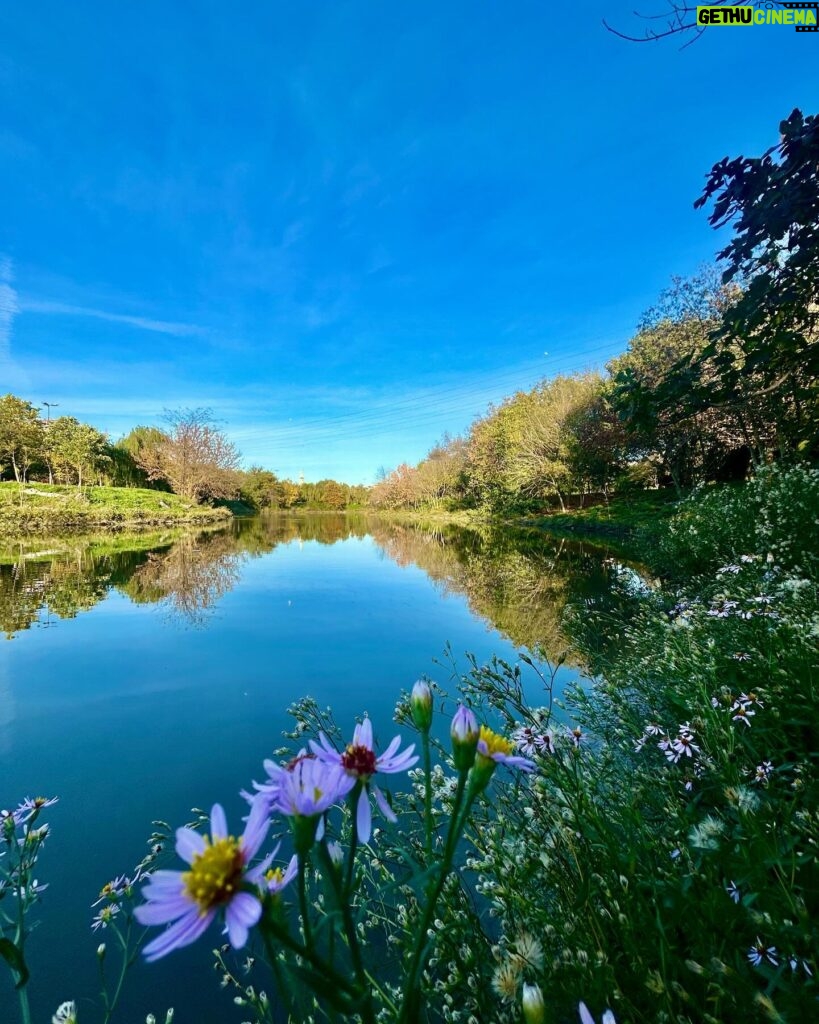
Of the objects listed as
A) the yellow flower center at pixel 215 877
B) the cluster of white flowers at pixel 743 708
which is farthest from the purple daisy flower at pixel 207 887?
the cluster of white flowers at pixel 743 708

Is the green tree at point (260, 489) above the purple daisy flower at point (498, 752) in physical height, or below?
above

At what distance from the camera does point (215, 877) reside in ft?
1.57

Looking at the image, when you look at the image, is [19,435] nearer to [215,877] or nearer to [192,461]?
[192,461]

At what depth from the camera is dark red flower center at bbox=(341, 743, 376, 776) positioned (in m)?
0.62

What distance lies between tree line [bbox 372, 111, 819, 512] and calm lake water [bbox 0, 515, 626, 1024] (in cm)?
208

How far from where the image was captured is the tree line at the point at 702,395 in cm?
243

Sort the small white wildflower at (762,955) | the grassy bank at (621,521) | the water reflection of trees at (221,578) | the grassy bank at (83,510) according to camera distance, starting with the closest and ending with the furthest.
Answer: the small white wildflower at (762,955) → the water reflection of trees at (221,578) → the grassy bank at (621,521) → the grassy bank at (83,510)

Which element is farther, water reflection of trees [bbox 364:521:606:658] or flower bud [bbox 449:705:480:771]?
water reflection of trees [bbox 364:521:606:658]

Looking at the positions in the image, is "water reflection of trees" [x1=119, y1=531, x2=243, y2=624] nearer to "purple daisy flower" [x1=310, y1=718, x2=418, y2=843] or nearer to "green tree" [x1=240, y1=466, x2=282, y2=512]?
"purple daisy flower" [x1=310, y1=718, x2=418, y2=843]

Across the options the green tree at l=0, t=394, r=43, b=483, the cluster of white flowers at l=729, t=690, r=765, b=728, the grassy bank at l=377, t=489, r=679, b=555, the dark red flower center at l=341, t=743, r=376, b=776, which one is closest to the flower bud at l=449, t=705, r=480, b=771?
the dark red flower center at l=341, t=743, r=376, b=776

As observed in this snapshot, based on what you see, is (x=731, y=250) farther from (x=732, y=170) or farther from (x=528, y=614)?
(x=528, y=614)

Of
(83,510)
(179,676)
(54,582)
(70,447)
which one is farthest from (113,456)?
(179,676)

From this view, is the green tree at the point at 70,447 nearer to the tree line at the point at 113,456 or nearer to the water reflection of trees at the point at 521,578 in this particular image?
the tree line at the point at 113,456

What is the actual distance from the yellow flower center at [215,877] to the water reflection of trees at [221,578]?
3510mm
